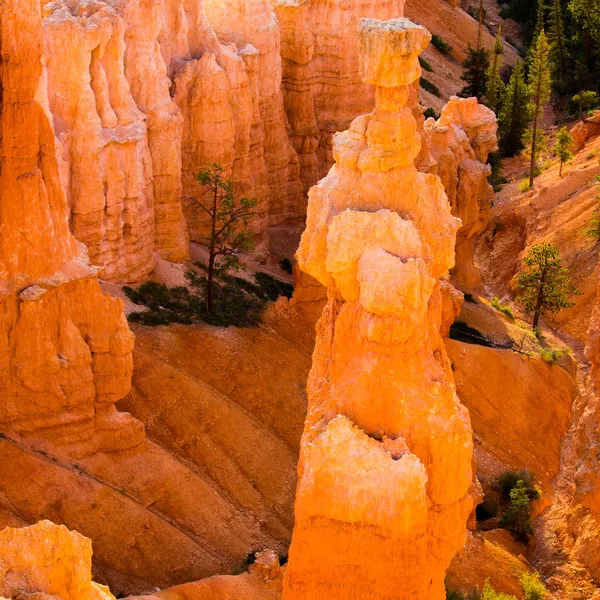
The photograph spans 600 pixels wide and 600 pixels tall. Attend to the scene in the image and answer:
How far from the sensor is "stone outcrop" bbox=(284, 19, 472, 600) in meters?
22.7

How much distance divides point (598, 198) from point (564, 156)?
5.44 meters

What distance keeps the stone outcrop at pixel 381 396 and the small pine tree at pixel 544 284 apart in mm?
26768

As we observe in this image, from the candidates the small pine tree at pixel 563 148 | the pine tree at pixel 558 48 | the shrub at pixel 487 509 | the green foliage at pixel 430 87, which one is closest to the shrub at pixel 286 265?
the shrub at pixel 487 509

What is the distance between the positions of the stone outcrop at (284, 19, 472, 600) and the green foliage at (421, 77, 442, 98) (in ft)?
167

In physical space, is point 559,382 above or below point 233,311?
below

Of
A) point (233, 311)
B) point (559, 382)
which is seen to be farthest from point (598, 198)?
point (233, 311)

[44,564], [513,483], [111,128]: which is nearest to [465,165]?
[513,483]

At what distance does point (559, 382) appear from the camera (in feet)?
154

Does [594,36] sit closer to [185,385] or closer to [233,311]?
[233,311]

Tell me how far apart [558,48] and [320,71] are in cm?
2936

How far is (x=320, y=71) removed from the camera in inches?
1970

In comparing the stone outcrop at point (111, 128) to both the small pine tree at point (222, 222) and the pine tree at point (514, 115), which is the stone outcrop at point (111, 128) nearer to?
the small pine tree at point (222, 222)

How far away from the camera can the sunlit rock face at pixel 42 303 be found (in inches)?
1110

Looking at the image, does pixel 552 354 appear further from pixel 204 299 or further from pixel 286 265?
pixel 204 299
